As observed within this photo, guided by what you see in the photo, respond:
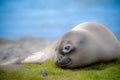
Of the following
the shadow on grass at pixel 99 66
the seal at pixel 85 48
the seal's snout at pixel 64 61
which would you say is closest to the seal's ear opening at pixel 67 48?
the seal at pixel 85 48

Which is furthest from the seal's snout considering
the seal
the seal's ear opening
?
the seal's ear opening

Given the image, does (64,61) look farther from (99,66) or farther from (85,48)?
(99,66)

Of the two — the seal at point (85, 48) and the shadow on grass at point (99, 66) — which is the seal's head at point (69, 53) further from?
the shadow on grass at point (99, 66)

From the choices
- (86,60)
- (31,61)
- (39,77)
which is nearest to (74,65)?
(86,60)

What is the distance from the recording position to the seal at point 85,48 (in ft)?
45.3

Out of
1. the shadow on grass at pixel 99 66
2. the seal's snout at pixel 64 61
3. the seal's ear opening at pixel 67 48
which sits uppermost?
the seal's ear opening at pixel 67 48

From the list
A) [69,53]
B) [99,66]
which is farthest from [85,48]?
[99,66]

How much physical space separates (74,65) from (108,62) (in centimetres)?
164

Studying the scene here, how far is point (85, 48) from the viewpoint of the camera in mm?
13953

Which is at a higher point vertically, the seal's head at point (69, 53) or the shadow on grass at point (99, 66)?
the seal's head at point (69, 53)

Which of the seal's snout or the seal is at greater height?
the seal

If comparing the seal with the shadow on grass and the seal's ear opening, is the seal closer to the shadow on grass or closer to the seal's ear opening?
the seal's ear opening

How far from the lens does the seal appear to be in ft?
45.3

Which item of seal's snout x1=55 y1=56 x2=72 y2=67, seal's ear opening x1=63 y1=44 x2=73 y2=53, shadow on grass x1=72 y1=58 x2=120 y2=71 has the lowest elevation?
shadow on grass x1=72 y1=58 x2=120 y2=71
